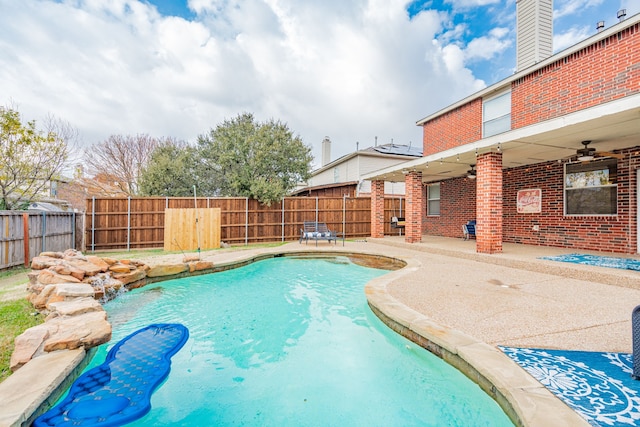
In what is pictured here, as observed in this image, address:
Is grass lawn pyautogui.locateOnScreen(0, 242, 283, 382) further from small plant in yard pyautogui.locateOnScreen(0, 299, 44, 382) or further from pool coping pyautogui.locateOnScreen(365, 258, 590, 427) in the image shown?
pool coping pyautogui.locateOnScreen(365, 258, 590, 427)

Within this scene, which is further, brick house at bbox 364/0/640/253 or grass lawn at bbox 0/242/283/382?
brick house at bbox 364/0/640/253

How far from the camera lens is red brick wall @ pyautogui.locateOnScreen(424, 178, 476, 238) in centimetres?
1109

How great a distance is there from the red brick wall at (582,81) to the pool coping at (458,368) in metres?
7.56

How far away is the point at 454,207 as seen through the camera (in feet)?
38.9

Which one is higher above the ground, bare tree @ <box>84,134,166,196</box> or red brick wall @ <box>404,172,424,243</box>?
bare tree @ <box>84,134,166,196</box>

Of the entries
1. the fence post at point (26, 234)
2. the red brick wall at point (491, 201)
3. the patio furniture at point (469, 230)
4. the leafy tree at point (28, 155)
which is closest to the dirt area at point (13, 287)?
the fence post at point (26, 234)

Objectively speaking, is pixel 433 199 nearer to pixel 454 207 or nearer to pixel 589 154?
pixel 454 207

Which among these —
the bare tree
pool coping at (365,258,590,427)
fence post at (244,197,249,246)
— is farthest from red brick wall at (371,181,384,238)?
the bare tree

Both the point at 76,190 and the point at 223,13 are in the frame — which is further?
the point at 76,190

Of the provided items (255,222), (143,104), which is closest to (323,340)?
(255,222)

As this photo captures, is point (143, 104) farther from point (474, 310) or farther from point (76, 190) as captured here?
point (474, 310)

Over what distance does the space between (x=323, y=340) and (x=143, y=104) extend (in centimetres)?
1779

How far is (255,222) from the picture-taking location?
12.8 m

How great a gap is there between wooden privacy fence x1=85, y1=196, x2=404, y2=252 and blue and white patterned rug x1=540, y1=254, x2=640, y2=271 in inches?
325
